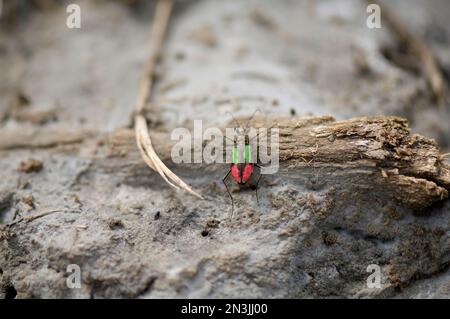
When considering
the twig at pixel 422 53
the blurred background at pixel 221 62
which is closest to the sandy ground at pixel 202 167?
the blurred background at pixel 221 62

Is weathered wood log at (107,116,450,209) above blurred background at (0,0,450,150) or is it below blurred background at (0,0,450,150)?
below

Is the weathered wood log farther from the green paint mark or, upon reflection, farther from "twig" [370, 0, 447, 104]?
"twig" [370, 0, 447, 104]

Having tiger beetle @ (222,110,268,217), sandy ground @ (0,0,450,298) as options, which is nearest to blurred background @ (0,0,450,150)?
sandy ground @ (0,0,450,298)

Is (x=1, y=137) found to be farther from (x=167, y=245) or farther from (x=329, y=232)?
(x=329, y=232)

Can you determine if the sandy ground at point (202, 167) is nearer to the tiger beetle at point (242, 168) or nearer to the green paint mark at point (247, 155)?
the tiger beetle at point (242, 168)

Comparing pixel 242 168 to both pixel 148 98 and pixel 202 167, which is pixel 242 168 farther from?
pixel 148 98

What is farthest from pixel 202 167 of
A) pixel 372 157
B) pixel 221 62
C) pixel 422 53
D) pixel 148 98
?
pixel 422 53
